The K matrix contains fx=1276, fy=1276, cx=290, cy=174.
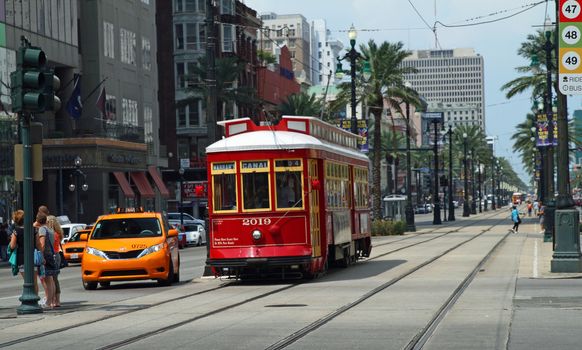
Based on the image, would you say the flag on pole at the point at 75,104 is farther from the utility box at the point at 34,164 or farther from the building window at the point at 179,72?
the utility box at the point at 34,164

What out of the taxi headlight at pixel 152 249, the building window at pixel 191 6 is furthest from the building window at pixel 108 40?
the taxi headlight at pixel 152 249

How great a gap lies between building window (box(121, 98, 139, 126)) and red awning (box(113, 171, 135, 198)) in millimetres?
3402

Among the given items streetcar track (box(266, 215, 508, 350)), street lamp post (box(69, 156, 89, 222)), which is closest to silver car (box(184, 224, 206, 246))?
street lamp post (box(69, 156, 89, 222))

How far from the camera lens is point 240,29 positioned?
108m

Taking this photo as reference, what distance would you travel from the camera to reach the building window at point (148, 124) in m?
84.6

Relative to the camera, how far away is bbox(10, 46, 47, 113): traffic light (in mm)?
20219

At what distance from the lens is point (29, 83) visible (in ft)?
66.7

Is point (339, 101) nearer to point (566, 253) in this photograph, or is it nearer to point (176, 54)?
point (176, 54)

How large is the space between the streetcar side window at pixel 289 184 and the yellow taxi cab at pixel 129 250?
2.85 metres

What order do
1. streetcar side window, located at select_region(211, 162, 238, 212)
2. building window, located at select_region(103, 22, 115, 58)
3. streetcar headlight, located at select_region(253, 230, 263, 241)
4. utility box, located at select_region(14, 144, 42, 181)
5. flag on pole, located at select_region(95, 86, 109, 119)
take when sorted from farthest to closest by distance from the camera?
building window, located at select_region(103, 22, 115, 58)
flag on pole, located at select_region(95, 86, 109, 119)
streetcar side window, located at select_region(211, 162, 238, 212)
streetcar headlight, located at select_region(253, 230, 263, 241)
utility box, located at select_region(14, 144, 42, 181)

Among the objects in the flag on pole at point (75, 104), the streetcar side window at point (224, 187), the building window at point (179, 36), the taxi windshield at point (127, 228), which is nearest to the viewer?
the streetcar side window at point (224, 187)

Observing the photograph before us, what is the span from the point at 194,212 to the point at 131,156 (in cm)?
3020

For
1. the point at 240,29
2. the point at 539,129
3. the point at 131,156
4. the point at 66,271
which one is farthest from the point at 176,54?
the point at 66,271

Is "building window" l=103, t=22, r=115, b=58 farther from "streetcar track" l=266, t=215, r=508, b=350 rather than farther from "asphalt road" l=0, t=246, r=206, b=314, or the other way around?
"streetcar track" l=266, t=215, r=508, b=350
